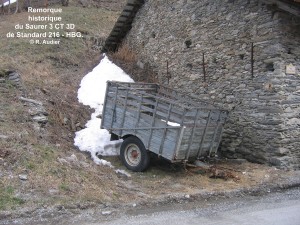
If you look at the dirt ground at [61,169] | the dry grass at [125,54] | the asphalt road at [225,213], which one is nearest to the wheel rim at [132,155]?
the dirt ground at [61,169]

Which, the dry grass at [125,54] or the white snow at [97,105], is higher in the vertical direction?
the dry grass at [125,54]

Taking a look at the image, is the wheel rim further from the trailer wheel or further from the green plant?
the green plant

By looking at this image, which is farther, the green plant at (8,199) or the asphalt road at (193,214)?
the green plant at (8,199)

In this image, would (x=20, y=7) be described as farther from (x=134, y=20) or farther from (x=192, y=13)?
(x=192, y=13)

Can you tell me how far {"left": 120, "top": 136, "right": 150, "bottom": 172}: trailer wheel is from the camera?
818 centimetres

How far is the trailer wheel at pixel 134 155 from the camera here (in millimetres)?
8180

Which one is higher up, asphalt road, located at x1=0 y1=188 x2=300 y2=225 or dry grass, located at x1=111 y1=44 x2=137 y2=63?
dry grass, located at x1=111 y1=44 x2=137 y2=63

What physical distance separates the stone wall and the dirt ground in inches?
25.7

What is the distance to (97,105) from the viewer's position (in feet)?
38.3

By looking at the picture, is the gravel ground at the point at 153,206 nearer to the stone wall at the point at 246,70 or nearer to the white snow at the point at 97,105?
the stone wall at the point at 246,70

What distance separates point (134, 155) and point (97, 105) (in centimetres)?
366

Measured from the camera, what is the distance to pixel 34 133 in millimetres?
8633

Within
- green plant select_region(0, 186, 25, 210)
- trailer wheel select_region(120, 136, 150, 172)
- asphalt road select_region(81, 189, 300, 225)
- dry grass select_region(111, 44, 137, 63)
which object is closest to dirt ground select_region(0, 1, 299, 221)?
green plant select_region(0, 186, 25, 210)

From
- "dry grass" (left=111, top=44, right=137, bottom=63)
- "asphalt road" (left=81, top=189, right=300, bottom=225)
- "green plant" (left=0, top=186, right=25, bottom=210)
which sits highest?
"dry grass" (left=111, top=44, right=137, bottom=63)
